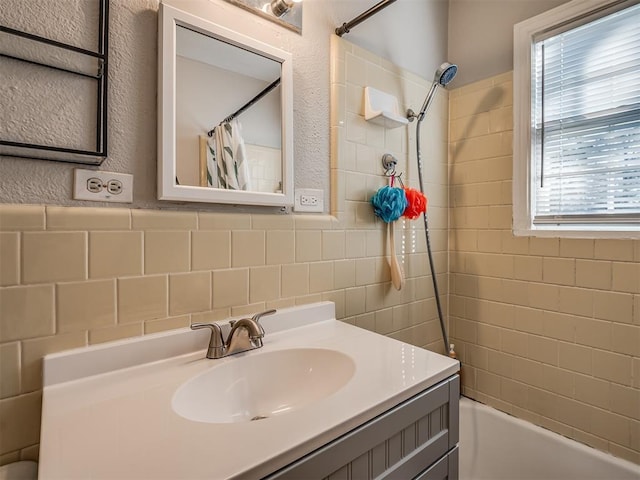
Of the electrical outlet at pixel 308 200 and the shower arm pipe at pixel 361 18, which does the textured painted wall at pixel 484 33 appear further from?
the electrical outlet at pixel 308 200

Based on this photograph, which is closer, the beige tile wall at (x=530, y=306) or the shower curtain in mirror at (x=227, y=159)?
the shower curtain in mirror at (x=227, y=159)

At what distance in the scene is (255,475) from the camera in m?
0.50

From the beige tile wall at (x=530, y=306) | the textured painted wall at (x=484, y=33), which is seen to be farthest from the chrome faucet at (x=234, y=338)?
the textured painted wall at (x=484, y=33)

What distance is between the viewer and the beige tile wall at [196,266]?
0.73 meters

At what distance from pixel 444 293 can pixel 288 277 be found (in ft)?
3.40

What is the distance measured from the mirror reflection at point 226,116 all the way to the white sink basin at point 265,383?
518 millimetres

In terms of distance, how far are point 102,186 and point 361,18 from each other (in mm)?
1066

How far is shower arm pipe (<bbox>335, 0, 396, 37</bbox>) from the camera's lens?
4.01 ft

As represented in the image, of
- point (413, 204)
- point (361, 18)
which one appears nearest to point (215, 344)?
point (413, 204)

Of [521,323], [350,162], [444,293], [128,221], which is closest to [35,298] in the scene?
[128,221]

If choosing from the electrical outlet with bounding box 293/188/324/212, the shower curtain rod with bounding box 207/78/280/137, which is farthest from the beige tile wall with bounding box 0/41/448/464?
the shower curtain rod with bounding box 207/78/280/137

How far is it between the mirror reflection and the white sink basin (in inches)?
20.4

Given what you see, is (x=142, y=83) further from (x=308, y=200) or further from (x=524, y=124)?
(x=524, y=124)

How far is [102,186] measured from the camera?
812 mm
